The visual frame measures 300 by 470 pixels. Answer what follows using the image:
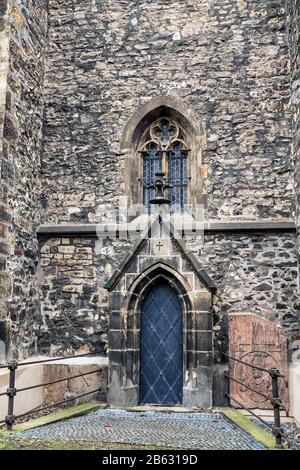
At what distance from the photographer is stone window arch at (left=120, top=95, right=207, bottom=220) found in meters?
9.05

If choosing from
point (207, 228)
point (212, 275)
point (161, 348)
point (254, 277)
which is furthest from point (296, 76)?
point (161, 348)

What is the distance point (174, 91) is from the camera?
930cm

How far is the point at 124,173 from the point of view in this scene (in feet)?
30.1

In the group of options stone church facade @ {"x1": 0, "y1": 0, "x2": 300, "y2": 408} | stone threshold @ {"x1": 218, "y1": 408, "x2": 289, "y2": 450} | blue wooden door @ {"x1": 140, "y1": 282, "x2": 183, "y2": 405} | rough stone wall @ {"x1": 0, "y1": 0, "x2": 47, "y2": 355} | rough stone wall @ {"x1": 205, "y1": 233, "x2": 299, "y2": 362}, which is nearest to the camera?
stone threshold @ {"x1": 218, "y1": 408, "x2": 289, "y2": 450}

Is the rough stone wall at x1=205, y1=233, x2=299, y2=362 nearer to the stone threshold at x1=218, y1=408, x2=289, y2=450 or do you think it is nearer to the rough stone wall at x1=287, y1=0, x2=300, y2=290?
the rough stone wall at x1=287, y1=0, x2=300, y2=290

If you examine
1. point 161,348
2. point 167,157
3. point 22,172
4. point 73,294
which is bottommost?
point 161,348

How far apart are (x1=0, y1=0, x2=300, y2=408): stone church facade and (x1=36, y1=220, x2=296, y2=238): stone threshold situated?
1.0 inches

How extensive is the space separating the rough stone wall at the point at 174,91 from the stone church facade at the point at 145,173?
27 mm

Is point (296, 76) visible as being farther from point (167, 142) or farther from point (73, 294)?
point (73, 294)

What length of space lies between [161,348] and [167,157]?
3874 mm

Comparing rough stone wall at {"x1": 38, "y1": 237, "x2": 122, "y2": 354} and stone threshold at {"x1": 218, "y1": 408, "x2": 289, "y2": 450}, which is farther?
rough stone wall at {"x1": 38, "y1": 237, "x2": 122, "y2": 354}

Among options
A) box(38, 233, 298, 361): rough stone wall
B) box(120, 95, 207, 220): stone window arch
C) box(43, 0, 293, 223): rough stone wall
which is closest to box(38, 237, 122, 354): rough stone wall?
box(38, 233, 298, 361): rough stone wall

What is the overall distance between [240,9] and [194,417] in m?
7.73
